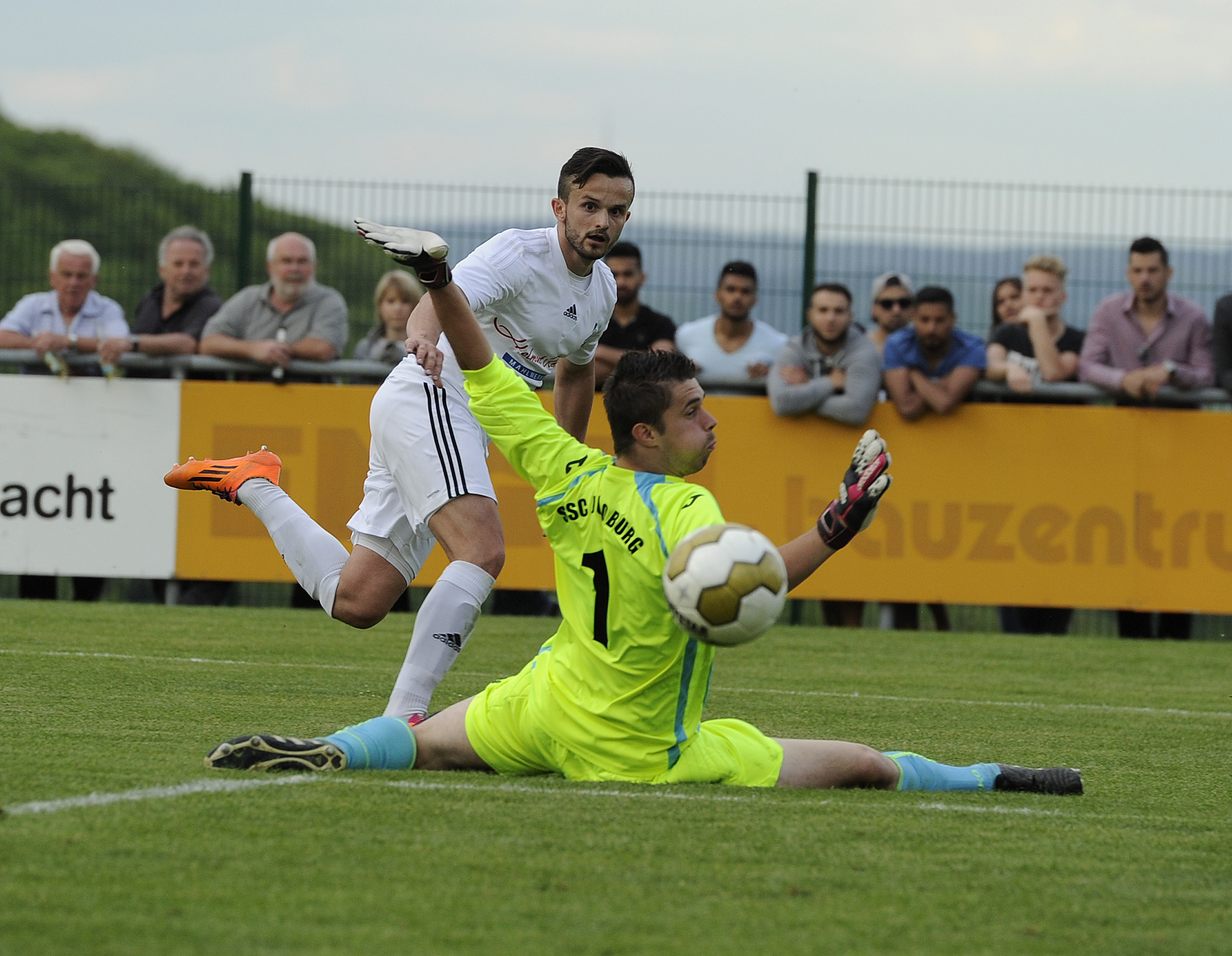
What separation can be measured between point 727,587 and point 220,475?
3.07 metres

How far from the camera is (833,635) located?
10812 millimetres

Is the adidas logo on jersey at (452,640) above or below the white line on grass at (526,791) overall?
above

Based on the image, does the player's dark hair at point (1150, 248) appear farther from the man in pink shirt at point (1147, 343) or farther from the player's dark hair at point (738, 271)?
the player's dark hair at point (738, 271)

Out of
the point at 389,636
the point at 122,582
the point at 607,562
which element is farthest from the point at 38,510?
the point at 607,562

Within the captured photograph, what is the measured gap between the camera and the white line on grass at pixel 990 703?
7.68 meters

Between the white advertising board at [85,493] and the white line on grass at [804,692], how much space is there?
10.4 ft

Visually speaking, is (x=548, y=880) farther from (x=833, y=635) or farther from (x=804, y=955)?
(x=833, y=635)

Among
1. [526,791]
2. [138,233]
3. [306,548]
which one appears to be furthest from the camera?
[138,233]

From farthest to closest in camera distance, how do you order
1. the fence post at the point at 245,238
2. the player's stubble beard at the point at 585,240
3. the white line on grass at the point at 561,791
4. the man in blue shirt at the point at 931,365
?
the fence post at the point at 245,238 → the man in blue shirt at the point at 931,365 → the player's stubble beard at the point at 585,240 → the white line on grass at the point at 561,791

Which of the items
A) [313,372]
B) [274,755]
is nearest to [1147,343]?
[313,372]

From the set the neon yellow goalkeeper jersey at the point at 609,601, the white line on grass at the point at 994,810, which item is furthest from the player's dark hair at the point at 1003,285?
the neon yellow goalkeeper jersey at the point at 609,601

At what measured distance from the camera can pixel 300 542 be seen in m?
6.41

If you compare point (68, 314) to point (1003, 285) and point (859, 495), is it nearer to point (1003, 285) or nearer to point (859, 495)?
point (1003, 285)

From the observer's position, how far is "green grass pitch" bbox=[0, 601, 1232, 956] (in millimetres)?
3229
